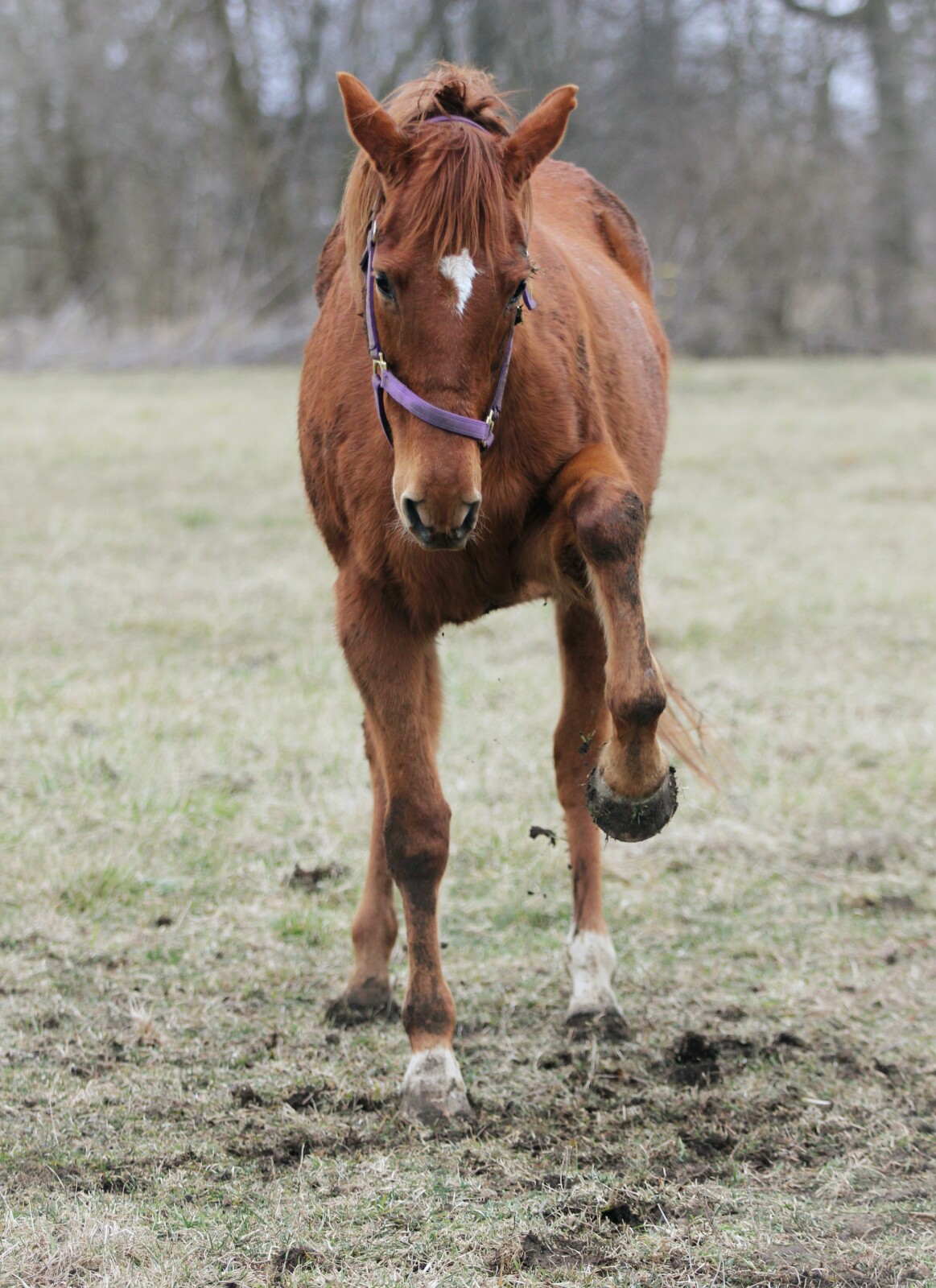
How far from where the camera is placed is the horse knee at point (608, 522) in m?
2.72

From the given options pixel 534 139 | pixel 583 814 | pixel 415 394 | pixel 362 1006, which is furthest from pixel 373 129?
pixel 362 1006

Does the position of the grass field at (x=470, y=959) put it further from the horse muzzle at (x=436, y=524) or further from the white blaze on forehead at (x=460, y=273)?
the white blaze on forehead at (x=460, y=273)

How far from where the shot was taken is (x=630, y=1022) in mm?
3539

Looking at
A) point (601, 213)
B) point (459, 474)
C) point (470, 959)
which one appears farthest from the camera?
point (601, 213)

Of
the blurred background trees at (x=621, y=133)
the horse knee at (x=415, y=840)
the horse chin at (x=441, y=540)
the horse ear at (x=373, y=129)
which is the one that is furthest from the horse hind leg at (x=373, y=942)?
the blurred background trees at (x=621, y=133)

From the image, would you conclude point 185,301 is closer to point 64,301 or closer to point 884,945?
point 64,301

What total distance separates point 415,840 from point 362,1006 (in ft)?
2.33

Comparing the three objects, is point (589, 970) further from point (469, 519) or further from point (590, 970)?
point (469, 519)

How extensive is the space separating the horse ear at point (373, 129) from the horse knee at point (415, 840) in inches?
53.7

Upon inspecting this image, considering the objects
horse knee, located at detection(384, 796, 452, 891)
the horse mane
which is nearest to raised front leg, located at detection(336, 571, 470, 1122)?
horse knee, located at detection(384, 796, 452, 891)

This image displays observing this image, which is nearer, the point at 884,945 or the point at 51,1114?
the point at 51,1114

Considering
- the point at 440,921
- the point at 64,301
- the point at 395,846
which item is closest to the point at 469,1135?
the point at 395,846

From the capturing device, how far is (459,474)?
2.43 meters

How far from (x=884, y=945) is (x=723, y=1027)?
2.42ft
